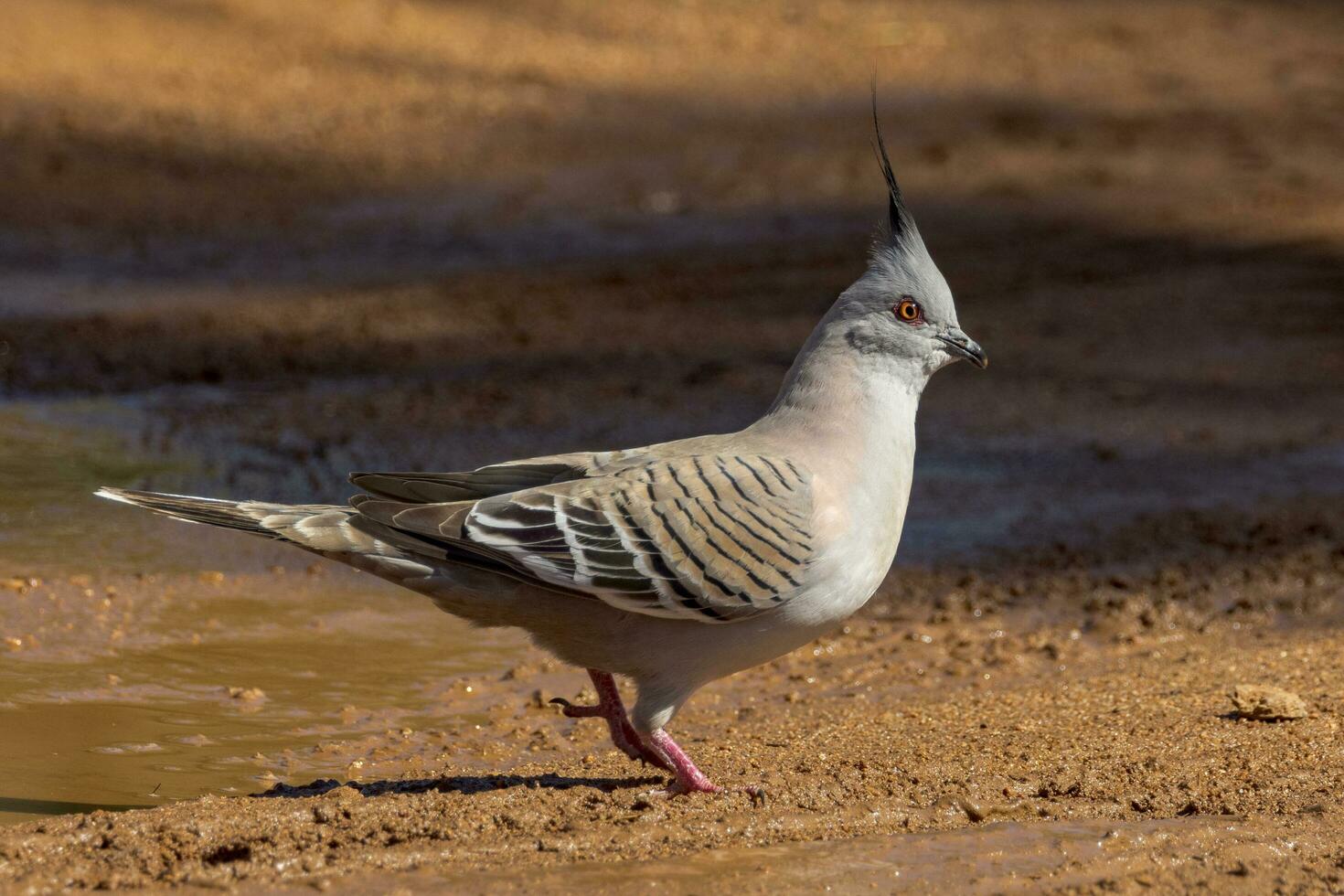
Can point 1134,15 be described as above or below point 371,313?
above

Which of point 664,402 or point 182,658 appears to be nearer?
point 182,658

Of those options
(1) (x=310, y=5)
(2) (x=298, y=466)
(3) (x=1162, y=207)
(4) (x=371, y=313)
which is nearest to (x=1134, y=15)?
(3) (x=1162, y=207)

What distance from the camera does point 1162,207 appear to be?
13.0 m

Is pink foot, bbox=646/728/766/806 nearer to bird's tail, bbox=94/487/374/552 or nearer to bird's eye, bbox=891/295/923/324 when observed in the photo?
bird's tail, bbox=94/487/374/552

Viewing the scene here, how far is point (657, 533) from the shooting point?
433 centimetres

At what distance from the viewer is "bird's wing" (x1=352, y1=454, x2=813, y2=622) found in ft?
14.0

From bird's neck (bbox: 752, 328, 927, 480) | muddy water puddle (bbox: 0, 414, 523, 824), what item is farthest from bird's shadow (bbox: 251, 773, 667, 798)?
bird's neck (bbox: 752, 328, 927, 480)

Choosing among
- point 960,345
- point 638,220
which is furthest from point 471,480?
point 638,220

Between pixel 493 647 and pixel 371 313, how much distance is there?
509 centimetres

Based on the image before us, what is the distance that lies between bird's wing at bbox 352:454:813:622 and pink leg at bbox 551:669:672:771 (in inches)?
20.3

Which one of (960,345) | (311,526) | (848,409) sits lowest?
(311,526)

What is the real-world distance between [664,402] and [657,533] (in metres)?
4.80

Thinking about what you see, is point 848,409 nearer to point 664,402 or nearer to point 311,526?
point 311,526

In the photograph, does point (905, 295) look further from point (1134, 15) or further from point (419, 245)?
point (1134, 15)
